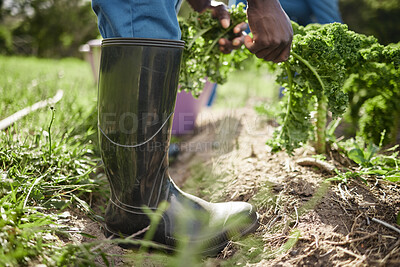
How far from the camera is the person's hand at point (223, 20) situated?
168 centimetres

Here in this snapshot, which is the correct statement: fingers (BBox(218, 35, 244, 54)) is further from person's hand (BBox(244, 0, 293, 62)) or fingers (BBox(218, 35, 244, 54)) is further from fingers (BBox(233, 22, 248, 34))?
person's hand (BBox(244, 0, 293, 62))

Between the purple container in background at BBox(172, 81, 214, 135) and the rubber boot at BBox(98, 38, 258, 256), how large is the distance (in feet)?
4.59

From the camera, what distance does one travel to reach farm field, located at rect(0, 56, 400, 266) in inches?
37.9

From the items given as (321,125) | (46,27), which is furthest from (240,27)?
(46,27)

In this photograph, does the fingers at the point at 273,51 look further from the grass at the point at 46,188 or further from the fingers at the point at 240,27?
the grass at the point at 46,188

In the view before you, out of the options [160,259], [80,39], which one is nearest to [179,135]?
[160,259]

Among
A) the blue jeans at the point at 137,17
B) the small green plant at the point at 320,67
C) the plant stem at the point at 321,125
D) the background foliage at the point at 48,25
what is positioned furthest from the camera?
the background foliage at the point at 48,25

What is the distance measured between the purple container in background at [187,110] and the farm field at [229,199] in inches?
27.2

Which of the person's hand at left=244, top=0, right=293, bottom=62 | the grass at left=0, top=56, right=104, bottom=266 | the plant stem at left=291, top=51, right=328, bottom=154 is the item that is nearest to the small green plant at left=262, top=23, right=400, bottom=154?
the plant stem at left=291, top=51, right=328, bottom=154

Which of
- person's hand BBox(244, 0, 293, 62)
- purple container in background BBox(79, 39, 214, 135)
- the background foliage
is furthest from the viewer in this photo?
the background foliage

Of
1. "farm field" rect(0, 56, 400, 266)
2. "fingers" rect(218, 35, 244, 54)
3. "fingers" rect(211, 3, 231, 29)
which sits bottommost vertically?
"farm field" rect(0, 56, 400, 266)

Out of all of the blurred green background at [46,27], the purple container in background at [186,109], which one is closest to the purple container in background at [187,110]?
the purple container in background at [186,109]

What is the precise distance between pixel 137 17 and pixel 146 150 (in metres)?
0.47

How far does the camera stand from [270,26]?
1226 mm
